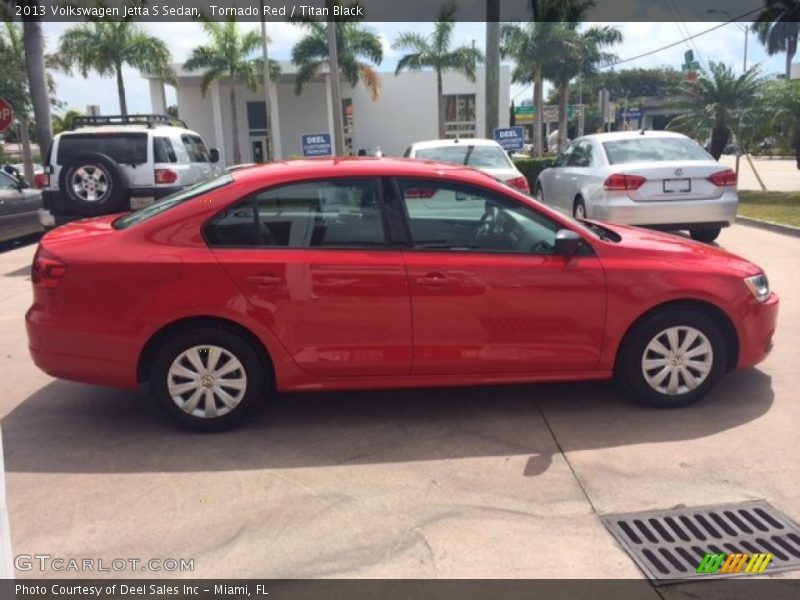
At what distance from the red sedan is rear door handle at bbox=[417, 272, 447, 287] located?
12mm

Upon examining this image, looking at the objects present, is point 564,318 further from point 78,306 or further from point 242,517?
point 78,306

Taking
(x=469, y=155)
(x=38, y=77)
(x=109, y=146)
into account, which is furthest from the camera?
(x=38, y=77)

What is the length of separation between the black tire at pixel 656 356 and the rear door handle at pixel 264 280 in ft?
7.19

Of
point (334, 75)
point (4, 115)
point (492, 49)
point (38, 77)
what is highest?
point (492, 49)

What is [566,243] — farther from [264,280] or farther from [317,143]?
[317,143]

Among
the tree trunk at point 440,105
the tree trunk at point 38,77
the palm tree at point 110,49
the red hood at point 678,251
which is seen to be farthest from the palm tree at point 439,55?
the red hood at point 678,251

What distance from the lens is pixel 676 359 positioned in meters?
4.54

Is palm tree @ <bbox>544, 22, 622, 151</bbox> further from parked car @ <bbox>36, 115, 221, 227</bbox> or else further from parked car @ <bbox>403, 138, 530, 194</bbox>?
parked car @ <bbox>36, 115, 221, 227</bbox>

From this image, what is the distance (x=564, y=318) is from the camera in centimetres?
439

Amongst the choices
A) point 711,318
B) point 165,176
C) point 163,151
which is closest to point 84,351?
point 711,318

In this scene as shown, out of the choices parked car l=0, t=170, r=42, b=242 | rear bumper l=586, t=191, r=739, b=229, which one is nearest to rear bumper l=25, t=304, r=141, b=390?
rear bumper l=586, t=191, r=739, b=229

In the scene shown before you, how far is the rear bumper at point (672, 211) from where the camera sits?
8914 millimetres

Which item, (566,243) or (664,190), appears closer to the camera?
(566,243)

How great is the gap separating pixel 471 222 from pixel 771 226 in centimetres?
933
